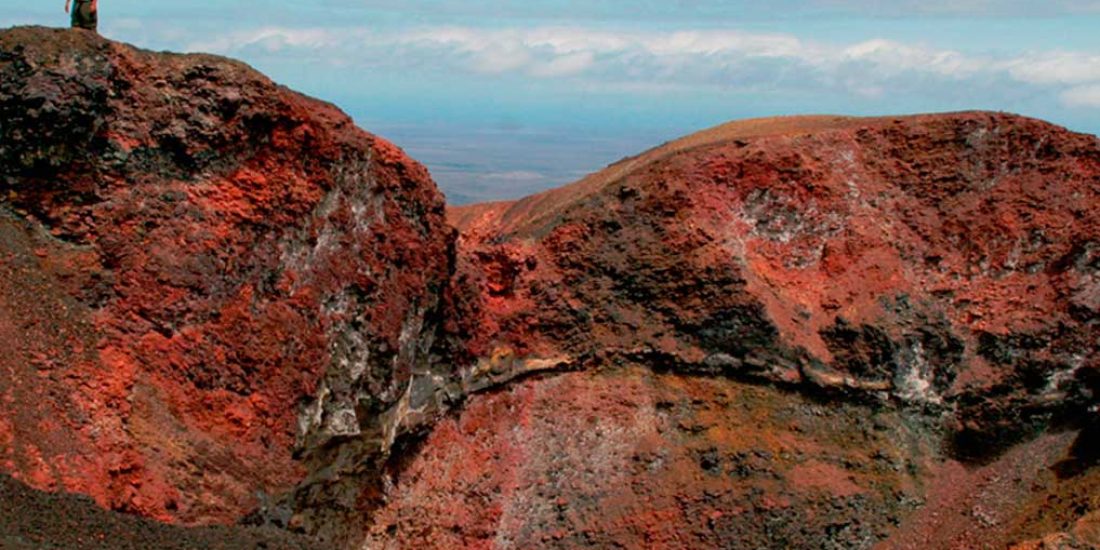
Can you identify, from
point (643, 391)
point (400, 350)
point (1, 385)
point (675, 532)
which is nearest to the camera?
point (1, 385)

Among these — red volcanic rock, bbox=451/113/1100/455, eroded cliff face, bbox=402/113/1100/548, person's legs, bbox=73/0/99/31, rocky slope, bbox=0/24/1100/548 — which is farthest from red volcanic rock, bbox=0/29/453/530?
red volcanic rock, bbox=451/113/1100/455

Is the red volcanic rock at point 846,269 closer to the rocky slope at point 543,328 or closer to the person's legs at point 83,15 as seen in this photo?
the rocky slope at point 543,328

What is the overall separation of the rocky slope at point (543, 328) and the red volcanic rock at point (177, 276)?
0.06 metres

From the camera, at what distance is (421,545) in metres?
28.0

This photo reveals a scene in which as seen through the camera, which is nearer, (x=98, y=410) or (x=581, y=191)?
(x=98, y=410)

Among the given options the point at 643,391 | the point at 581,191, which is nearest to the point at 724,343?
the point at 643,391

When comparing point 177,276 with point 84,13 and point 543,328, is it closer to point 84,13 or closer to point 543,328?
point 84,13

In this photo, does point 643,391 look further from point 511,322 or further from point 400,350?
point 400,350

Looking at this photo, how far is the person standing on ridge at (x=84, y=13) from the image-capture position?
22.7m

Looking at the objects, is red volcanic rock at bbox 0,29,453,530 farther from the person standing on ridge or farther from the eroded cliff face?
the eroded cliff face

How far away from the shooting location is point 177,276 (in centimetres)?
2167

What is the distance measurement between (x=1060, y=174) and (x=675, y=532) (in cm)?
1765

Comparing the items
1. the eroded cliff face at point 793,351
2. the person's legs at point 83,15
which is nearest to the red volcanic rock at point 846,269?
the eroded cliff face at point 793,351

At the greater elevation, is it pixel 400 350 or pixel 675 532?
pixel 400 350
